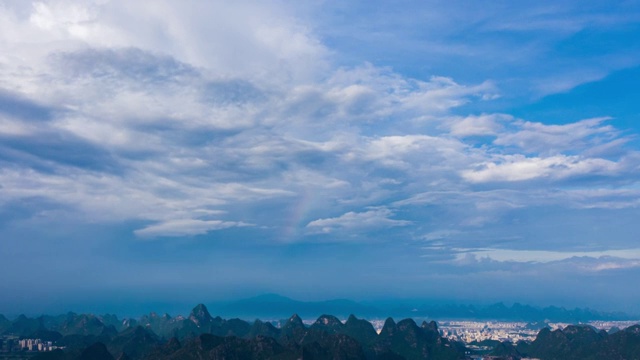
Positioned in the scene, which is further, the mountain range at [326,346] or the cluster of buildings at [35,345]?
the cluster of buildings at [35,345]

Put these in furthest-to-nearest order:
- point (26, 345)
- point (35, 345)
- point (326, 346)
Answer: point (35, 345) → point (26, 345) → point (326, 346)

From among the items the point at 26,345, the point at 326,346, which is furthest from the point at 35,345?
the point at 326,346

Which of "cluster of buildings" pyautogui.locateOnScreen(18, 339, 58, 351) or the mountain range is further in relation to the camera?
"cluster of buildings" pyautogui.locateOnScreen(18, 339, 58, 351)

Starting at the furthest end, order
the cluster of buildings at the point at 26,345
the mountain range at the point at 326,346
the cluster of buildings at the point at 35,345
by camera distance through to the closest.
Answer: the cluster of buildings at the point at 35,345
the cluster of buildings at the point at 26,345
the mountain range at the point at 326,346

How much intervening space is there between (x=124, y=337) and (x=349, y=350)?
264 ft

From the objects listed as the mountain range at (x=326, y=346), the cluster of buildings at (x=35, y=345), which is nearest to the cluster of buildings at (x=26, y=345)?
the cluster of buildings at (x=35, y=345)

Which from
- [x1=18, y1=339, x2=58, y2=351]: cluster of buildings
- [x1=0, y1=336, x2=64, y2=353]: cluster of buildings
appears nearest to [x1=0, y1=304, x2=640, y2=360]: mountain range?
[x1=18, y1=339, x2=58, y2=351]: cluster of buildings

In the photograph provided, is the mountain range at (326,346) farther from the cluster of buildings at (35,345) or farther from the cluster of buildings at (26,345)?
the cluster of buildings at (26,345)

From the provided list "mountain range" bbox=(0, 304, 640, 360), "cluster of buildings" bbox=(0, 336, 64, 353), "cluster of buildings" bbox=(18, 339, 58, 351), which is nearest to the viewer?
"mountain range" bbox=(0, 304, 640, 360)

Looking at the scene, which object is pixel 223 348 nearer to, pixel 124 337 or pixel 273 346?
pixel 273 346

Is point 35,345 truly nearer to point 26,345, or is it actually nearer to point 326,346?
point 26,345

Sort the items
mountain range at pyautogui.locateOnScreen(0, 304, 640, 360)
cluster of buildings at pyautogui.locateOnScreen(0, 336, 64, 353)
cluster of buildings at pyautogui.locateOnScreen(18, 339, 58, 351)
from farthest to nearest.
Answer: cluster of buildings at pyautogui.locateOnScreen(18, 339, 58, 351), cluster of buildings at pyautogui.locateOnScreen(0, 336, 64, 353), mountain range at pyautogui.locateOnScreen(0, 304, 640, 360)

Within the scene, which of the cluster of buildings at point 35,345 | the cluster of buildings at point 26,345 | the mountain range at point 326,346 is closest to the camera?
Answer: the mountain range at point 326,346

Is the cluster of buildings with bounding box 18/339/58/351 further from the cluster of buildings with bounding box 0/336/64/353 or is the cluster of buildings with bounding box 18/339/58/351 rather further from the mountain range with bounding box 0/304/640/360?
the mountain range with bounding box 0/304/640/360
